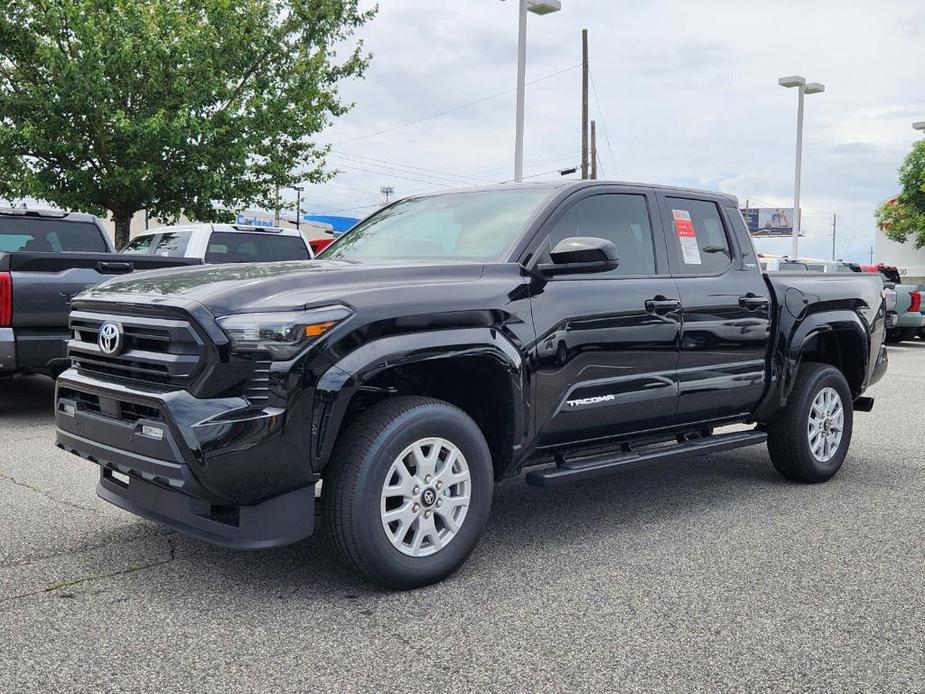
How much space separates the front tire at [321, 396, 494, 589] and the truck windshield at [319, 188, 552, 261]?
1024 millimetres

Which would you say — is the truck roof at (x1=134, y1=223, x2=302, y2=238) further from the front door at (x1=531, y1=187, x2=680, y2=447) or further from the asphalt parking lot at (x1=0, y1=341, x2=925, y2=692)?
the front door at (x1=531, y1=187, x2=680, y2=447)

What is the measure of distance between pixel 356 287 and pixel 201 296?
634 mm

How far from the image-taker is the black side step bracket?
4.57 meters

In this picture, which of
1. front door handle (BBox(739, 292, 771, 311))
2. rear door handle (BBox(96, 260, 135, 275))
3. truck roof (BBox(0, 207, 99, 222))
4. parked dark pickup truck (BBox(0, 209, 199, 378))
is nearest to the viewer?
front door handle (BBox(739, 292, 771, 311))

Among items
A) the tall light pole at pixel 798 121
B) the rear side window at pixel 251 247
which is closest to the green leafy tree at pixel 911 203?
the tall light pole at pixel 798 121

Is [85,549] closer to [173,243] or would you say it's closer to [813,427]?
[813,427]

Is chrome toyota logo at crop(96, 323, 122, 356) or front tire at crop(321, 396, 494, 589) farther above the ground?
chrome toyota logo at crop(96, 323, 122, 356)

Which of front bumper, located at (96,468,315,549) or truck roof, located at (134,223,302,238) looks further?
truck roof, located at (134,223,302,238)

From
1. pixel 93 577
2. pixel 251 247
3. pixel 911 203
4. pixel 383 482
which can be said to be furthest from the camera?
pixel 911 203

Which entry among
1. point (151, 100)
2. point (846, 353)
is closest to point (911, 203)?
point (151, 100)

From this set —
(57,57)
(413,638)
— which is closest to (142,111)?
(57,57)

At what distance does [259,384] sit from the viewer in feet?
12.0

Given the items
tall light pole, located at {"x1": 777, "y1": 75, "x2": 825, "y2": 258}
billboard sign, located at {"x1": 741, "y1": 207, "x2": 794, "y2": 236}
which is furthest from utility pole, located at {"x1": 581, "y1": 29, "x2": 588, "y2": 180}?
billboard sign, located at {"x1": 741, "y1": 207, "x2": 794, "y2": 236}

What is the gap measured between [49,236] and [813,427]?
26.3 ft
